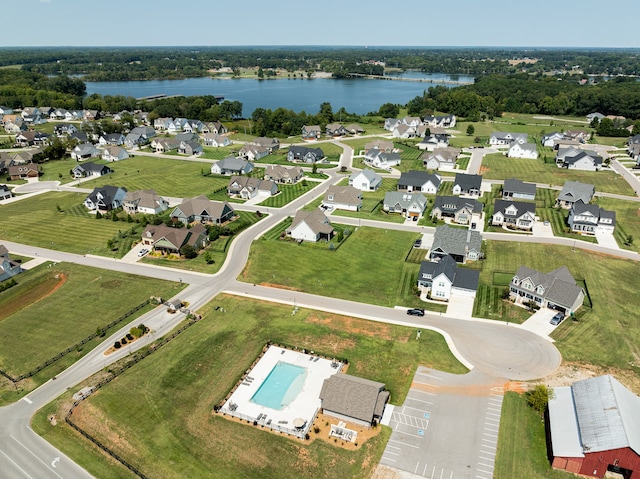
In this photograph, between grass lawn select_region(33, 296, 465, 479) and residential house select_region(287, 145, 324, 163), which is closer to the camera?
grass lawn select_region(33, 296, 465, 479)

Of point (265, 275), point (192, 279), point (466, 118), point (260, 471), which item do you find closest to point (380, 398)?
point (260, 471)

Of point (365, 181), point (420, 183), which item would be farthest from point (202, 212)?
point (420, 183)

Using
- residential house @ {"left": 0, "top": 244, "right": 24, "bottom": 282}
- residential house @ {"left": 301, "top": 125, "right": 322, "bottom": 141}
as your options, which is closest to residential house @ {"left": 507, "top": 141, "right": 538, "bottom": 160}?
residential house @ {"left": 301, "top": 125, "right": 322, "bottom": 141}

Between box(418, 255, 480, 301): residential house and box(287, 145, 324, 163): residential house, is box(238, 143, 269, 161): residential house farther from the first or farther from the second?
box(418, 255, 480, 301): residential house

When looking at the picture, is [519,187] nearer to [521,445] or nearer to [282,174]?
[282,174]

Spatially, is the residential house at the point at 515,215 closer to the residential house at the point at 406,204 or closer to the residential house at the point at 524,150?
the residential house at the point at 406,204

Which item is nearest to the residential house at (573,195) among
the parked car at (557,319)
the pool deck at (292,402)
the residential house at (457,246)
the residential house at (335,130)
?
the residential house at (457,246)
